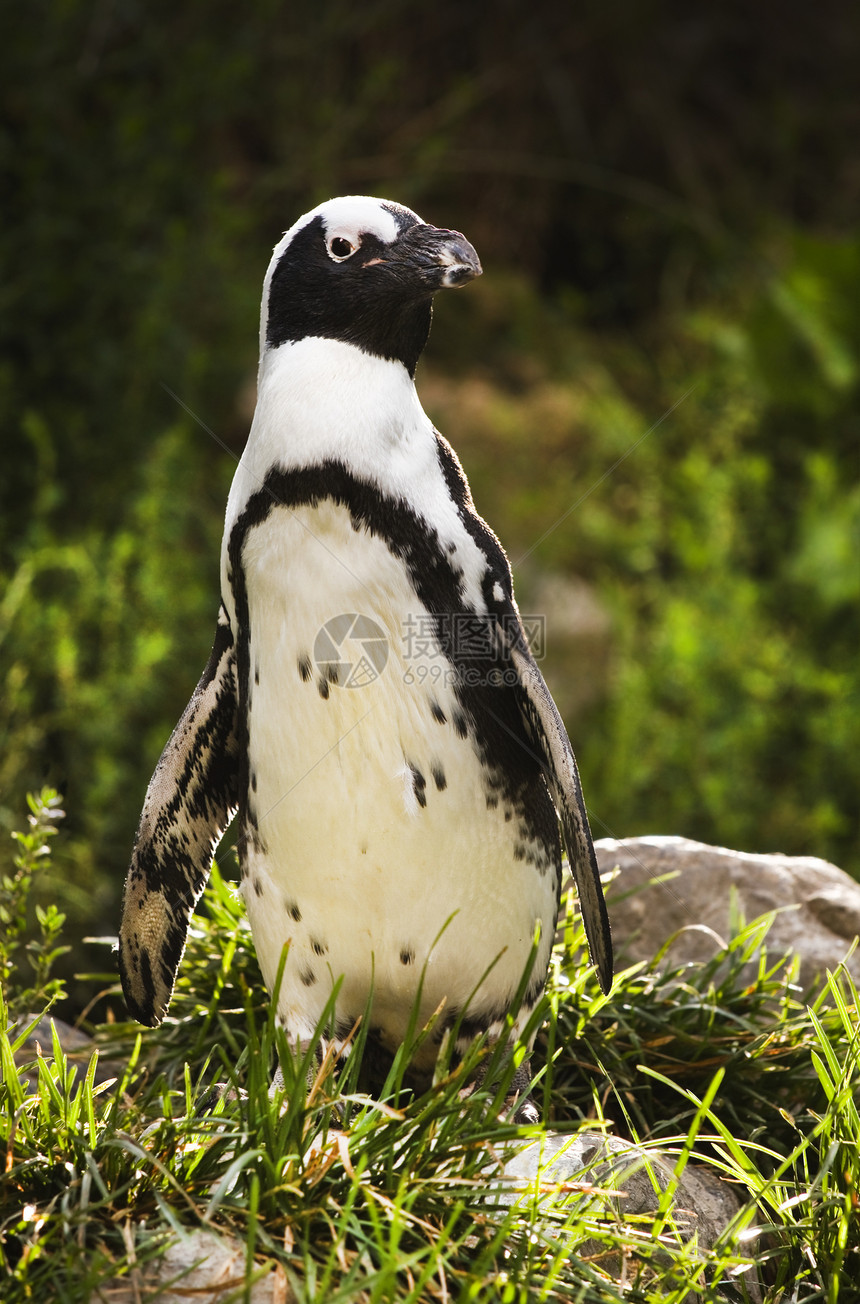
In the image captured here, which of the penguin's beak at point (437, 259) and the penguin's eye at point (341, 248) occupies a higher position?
the penguin's eye at point (341, 248)

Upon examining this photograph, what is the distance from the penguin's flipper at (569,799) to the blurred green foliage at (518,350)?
151 centimetres

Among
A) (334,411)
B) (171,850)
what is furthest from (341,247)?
(171,850)

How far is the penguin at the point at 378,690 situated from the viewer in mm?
1691

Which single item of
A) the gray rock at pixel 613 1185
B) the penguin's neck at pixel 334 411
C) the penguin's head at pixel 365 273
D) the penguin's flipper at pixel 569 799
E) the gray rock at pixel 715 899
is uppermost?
the penguin's head at pixel 365 273

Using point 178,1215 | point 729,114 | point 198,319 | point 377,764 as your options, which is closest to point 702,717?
point 198,319

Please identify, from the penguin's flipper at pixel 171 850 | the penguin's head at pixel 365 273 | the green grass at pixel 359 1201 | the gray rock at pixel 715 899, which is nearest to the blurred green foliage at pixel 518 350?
the gray rock at pixel 715 899

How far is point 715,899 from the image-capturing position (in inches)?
103

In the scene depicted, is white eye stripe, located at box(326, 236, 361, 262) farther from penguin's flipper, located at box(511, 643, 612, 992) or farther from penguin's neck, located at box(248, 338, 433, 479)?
penguin's flipper, located at box(511, 643, 612, 992)

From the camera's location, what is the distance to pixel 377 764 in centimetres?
171

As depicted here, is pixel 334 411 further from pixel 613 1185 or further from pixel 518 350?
pixel 518 350

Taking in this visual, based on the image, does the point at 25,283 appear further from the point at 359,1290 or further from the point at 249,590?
the point at 359,1290

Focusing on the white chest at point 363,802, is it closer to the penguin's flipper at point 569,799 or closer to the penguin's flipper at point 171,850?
the penguin's flipper at point 569,799

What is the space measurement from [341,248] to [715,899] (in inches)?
62.4

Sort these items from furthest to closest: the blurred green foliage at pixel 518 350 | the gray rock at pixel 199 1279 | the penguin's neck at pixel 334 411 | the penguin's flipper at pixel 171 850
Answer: the blurred green foliage at pixel 518 350 < the penguin's flipper at pixel 171 850 < the penguin's neck at pixel 334 411 < the gray rock at pixel 199 1279
